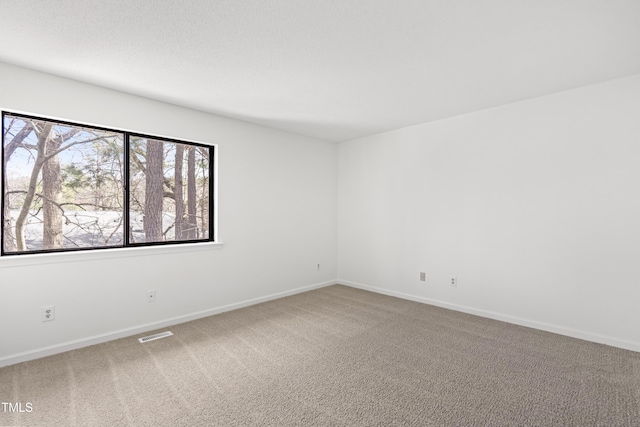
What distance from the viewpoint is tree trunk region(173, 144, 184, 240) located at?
369 cm

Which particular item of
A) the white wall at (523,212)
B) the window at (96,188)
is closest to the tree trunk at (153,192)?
the window at (96,188)

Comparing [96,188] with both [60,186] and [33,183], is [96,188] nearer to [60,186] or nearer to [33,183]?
[60,186]

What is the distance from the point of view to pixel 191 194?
3818 millimetres

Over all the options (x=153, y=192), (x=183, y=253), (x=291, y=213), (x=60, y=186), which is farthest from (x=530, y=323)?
(x=60, y=186)

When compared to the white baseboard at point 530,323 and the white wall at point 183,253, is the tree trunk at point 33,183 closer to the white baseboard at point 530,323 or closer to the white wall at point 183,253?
the white wall at point 183,253

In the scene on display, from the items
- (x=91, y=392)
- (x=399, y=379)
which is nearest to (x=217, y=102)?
(x=91, y=392)

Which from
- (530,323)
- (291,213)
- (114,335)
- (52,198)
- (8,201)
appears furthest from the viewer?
(291,213)

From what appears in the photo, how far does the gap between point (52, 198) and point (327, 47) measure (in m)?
2.75

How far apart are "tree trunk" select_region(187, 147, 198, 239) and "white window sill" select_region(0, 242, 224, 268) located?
24 centimetres

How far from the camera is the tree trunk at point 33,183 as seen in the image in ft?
8.81

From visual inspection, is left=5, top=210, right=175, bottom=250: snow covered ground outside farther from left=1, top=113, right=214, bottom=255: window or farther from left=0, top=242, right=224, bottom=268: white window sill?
left=0, top=242, right=224, bottom=268: white window sill

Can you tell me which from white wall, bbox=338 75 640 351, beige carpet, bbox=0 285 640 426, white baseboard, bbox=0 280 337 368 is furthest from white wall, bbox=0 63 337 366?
white wall, bbox=338 75 640 351

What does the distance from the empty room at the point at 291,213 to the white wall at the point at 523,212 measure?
19 mm

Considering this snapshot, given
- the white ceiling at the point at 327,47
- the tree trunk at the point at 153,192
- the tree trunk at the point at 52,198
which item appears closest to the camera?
the white ceiling at the point at 327,47
